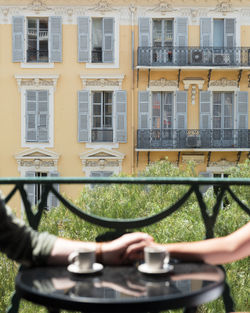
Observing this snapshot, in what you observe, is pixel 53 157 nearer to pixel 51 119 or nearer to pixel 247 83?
pixel 51 119

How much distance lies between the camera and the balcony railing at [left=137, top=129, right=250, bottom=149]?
48.1ft

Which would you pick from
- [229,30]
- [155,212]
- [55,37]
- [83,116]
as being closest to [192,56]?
[229,30]

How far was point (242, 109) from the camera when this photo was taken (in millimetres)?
15117

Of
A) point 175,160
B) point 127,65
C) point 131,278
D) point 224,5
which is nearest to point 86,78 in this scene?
point 127,65

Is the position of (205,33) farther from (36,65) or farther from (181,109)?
(36,65)

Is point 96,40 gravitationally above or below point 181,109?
above

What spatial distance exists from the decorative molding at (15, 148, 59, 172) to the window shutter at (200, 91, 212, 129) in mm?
4920

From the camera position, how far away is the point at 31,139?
1487cm

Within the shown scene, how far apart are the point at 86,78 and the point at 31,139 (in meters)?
2.68

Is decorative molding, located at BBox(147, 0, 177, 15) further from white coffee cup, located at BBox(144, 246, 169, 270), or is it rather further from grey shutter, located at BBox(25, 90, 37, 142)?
white coffee cup, located at BBox(144, 246, 169, 270)

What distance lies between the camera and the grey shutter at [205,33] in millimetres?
14961

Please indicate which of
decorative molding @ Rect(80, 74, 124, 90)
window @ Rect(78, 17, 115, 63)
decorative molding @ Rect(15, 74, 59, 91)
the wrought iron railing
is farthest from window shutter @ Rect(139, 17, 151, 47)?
the wrought iron railing

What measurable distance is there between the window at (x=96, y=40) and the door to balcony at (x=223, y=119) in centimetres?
381

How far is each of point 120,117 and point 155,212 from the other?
23.1 feet
